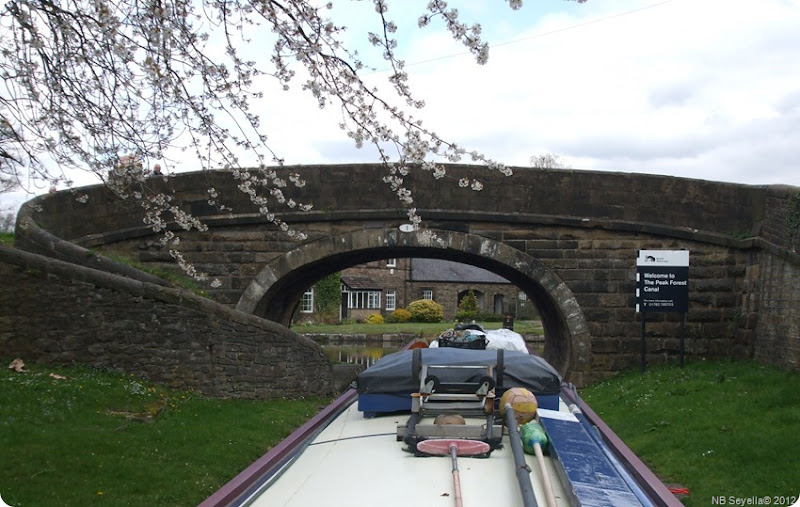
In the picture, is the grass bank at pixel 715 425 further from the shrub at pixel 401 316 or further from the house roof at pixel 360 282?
the house roof at pixel 360 282

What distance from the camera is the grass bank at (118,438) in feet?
17.5

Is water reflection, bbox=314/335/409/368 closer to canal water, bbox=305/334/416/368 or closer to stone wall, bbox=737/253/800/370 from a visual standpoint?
canal water, bbox=305/334/416/368

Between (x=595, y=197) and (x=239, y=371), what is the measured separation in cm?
642

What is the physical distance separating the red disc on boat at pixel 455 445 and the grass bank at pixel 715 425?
2.57 metres

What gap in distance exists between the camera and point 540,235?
526 inches

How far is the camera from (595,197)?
523 inches

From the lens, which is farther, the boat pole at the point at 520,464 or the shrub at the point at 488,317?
the shrub at the point at 488,317

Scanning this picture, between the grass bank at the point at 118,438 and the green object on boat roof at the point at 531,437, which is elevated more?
the green object on boat roof at the point at 531,437

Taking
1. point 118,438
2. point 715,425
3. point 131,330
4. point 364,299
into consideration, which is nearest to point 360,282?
point 364,299

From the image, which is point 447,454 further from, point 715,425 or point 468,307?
point 468,307

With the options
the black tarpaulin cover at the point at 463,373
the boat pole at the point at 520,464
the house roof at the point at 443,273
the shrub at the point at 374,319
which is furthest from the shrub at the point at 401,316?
the boat pole at the point at 520,464

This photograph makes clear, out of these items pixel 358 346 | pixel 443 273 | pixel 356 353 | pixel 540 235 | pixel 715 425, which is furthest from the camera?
pixel 443 273

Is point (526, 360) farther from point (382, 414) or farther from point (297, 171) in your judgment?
point (297, 171)

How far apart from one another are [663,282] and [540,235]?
215 centimetres
